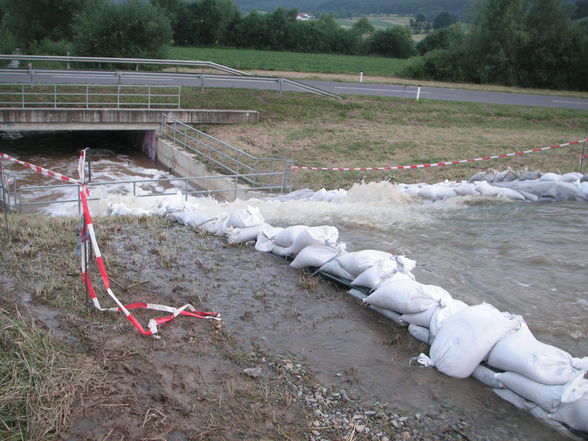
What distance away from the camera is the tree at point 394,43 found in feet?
208

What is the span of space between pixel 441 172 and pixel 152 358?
10464mm

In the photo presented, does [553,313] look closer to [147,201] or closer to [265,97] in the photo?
[147,201]

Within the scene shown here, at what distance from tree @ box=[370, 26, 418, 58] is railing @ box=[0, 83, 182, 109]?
47451 mm

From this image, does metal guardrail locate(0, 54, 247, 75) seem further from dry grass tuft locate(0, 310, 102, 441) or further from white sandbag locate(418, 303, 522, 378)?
white sandbag locate(418, 303, 522, 378)

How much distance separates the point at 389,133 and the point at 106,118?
28.3 feet

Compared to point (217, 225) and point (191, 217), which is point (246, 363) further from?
point (191, 217)

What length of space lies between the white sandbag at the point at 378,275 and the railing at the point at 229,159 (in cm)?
601

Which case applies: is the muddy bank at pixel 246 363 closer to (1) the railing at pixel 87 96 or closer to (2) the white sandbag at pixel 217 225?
(2) the white sandbag at pixel 217 225

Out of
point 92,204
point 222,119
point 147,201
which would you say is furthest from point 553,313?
point 222,119

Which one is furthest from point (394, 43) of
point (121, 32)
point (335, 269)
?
point (335, 269)

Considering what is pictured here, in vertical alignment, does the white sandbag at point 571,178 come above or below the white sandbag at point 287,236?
above

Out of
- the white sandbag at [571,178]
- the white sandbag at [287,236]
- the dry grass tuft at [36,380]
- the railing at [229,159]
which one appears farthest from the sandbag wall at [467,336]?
the white sandbag at [571,178]

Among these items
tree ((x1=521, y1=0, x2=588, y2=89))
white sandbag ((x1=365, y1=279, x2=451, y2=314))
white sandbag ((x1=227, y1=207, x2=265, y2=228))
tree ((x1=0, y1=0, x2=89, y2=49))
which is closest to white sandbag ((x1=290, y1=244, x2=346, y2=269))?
white sandbag ((x1=365, y1=279, x2=451, y2=314))

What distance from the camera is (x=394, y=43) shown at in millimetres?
64188
